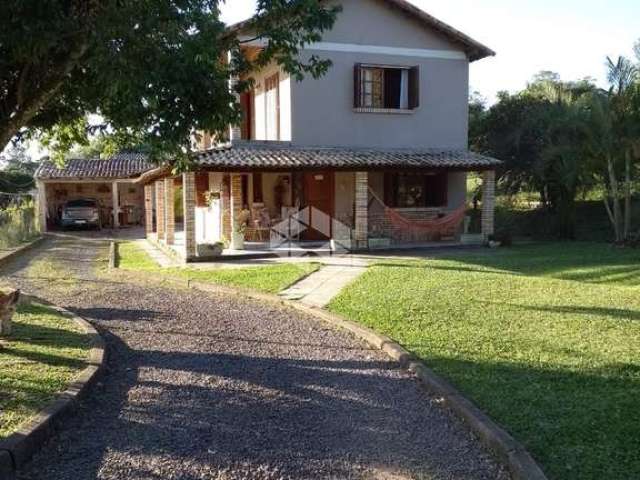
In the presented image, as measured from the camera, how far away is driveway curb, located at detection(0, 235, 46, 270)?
15903 millimetres

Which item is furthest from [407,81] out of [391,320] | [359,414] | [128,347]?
[359,414]

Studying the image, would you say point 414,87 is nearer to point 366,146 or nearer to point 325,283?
point 366,146

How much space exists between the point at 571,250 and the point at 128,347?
13.1 meters

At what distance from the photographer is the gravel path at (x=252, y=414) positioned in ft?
13.1

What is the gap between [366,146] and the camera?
18.2 m

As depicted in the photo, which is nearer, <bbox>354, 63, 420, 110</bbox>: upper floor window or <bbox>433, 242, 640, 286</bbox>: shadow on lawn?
<bbox>433, 242, 640, 286</bbox>: shadow on lawn

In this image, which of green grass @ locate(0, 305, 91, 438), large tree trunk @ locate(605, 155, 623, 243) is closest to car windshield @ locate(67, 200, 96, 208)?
green grass @ locate(0, 305, 91, 438)

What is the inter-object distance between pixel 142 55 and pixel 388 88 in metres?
13.6

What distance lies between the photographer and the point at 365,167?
53.9 feet

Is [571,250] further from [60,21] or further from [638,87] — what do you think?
[60,21]

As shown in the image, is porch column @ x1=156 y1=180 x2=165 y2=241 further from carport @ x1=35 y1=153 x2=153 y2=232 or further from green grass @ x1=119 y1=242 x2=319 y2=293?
carport @ x1=35 y1=153 x2=153 y2=232

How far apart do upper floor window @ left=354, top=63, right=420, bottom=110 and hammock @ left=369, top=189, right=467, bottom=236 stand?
2702 millimetres

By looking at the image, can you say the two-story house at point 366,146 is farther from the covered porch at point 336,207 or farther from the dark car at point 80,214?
the dark car at point 80,214

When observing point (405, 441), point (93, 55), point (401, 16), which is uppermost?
point (401, 16)
